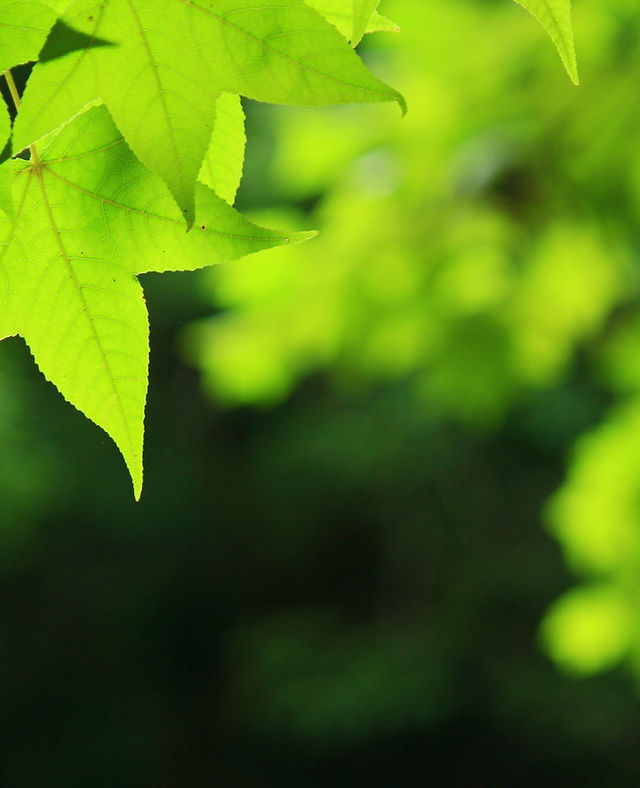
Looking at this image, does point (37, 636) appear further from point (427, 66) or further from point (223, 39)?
point (223, 39)

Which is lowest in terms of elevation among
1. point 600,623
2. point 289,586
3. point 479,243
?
point 289,586

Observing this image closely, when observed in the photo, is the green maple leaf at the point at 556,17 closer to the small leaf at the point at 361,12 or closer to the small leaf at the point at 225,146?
the small leaf at the point at 361,12

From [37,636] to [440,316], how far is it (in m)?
6.54

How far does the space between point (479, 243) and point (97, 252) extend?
9.24 feet

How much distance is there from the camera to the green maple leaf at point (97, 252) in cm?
65

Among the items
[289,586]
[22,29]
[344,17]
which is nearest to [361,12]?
[344,17]

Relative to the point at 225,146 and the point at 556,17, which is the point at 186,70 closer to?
the point at 225,146

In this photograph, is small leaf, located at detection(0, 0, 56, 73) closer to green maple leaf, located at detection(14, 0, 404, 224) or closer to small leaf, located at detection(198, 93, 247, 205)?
green maple leaf, located at detection(14, 0, 404, 224)

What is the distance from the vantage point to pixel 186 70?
0.60 m

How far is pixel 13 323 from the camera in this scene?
673 millimetres

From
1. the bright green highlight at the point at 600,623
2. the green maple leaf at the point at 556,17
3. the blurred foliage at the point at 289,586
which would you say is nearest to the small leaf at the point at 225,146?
the green maple leaf at the point at 556,17

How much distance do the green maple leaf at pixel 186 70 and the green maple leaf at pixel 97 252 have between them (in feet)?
0.18

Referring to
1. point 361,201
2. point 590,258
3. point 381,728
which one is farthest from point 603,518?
point 381,728

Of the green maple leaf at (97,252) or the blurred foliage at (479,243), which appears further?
the blurred foliage at (479,243)
